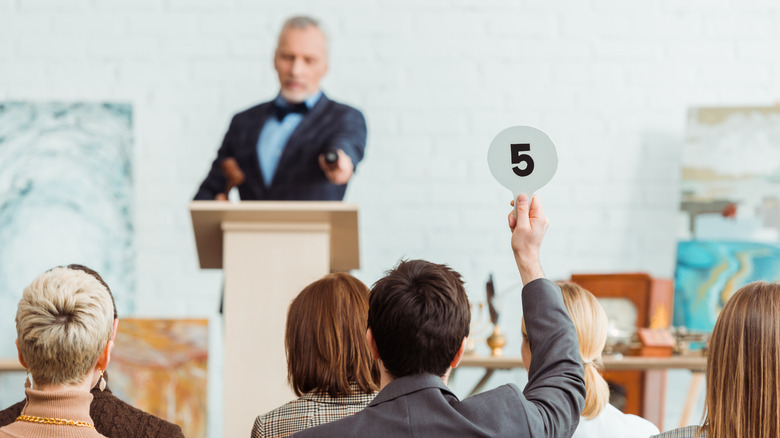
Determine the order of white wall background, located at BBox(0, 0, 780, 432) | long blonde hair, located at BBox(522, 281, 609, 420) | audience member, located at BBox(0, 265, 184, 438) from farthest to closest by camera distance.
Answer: white wall background, located at BBox(0, 0, 780, 432)
long blonde hair, located at BBox(522, 281, 609, 420)
audience member, located at BBox(0, 265, 184, 438)

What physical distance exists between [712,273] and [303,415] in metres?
2.34

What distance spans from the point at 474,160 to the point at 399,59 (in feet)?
1.69

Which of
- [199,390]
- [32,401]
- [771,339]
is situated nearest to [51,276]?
[32,401]

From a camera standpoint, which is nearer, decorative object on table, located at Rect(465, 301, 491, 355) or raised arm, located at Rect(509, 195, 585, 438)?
raised arm, located at Rect(509, 195, 585, 438)

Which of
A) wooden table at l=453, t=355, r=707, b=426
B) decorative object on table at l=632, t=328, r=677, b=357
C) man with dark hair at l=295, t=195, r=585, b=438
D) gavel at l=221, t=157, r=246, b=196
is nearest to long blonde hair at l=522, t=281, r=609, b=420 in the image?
man with dark hair at l=295, t=195, r=585, b=438

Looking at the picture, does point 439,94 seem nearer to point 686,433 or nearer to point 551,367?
point 686,433

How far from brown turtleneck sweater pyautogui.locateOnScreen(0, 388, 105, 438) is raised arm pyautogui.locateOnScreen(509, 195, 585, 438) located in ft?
1.97

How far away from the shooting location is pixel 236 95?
3.60 meters

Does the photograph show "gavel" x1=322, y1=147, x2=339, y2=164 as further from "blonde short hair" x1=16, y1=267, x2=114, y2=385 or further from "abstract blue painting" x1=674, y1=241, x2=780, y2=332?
"abstract blue painting" x1=674, y1=241, x2=780, y2=332

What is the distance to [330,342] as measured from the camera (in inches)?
59.7

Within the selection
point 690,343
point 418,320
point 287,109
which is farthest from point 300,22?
point 418,320

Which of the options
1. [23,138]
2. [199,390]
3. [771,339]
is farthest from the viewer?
[23,138]

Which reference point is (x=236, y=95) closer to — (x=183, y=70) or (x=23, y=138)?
(x=183, y=70)

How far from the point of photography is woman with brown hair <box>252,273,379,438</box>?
4.89ft
